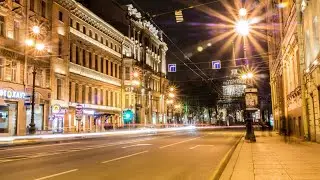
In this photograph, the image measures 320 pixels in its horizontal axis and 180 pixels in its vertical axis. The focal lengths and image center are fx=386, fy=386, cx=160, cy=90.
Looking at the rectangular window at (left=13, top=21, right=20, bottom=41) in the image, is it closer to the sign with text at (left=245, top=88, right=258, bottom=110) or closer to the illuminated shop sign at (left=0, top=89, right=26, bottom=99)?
the illuminated shop sign at (left=0, top=89, right=26, bottom=99)

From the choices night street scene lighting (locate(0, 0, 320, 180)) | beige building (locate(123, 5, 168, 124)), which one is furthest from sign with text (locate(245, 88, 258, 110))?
beige building (locate(123, 5, 168, 124))

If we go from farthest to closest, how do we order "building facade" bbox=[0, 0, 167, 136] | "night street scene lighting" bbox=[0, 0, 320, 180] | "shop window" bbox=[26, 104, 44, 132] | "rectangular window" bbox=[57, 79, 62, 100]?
"rectangular window" bbox=[57, 79, 62, 100], "shop window" bbox=[26, 104, 44, 132], "building facade" bbox=[0, 0, 167, 136], "night street scene lighting" bbox=[0, 0, 320, 180]

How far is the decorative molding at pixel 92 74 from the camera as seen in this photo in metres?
51.1

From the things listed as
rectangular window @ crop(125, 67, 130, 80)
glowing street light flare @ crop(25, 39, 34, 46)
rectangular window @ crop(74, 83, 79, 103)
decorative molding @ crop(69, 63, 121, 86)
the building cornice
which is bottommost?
rectangular window @ crop(74, 83, 79, 103)

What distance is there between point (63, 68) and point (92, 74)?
10052 mm

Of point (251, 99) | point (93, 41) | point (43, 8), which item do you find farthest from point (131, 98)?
point (251, 99)

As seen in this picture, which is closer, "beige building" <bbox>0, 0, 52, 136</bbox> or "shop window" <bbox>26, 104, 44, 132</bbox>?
"beige building" <bbox>0, 0, 52, 136</bbox>

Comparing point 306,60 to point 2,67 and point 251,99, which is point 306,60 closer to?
point 251,99

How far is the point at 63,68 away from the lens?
4756 centimetres

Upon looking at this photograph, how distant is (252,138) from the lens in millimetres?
26109

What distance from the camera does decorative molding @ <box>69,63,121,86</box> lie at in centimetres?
5112

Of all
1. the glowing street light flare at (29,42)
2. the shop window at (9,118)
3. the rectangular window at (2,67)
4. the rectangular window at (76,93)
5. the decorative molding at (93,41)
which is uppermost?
the decorative molding at (93,41)

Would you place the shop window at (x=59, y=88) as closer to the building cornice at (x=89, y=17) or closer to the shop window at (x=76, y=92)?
the shop window at (x=76, y=92)

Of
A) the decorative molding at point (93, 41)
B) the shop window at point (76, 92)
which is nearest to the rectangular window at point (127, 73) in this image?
the decorative molding at point (93, 41)
